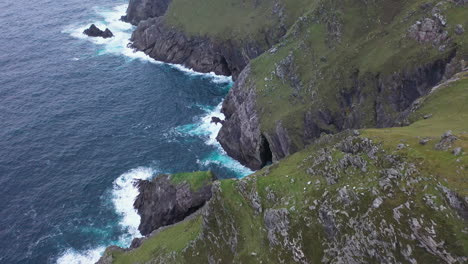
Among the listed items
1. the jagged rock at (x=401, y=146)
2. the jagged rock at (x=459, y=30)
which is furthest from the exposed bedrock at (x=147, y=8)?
the jagged rock at (x=401, y=146)

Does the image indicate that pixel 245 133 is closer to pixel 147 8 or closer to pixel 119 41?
pixel 119 41

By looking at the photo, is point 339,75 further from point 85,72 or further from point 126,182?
point 85,72

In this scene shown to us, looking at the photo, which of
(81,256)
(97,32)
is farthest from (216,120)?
(97,32)

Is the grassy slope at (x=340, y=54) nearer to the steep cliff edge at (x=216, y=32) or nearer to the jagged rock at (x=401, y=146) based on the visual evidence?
the steep cliff edge at (x=216, y=32)

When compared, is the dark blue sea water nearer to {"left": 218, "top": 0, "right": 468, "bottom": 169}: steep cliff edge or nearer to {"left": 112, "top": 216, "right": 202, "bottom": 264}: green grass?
{"left": 112, "top": 216, "right": 202, "bottom": 264}: green grass

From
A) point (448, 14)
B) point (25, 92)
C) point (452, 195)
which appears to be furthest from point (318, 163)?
point (25, 92)
